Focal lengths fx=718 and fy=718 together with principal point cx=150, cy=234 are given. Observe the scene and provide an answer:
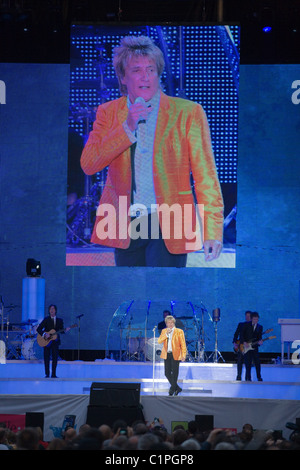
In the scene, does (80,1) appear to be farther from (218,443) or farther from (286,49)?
(218,443)

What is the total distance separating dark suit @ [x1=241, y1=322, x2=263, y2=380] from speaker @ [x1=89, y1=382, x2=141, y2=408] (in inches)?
114

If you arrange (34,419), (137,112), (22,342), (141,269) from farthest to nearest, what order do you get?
1. (141,269)
2. (137,112)
3. (22,342)
4. (34,419)

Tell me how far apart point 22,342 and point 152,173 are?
16.0ft

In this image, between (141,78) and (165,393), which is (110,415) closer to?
(165,393)

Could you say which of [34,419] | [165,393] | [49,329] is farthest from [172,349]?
[49,329]

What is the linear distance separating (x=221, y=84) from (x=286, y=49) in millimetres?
2094

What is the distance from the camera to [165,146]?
55.0 feet

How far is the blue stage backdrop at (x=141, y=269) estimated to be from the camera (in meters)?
17.6

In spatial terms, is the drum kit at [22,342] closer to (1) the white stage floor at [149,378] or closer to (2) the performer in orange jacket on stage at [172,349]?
(1) the white stage floor at [149,378]

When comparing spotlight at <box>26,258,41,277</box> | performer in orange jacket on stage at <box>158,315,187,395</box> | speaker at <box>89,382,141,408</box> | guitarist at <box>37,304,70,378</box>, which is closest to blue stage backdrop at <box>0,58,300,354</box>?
spotlight at <box>26,258,41,277</box>

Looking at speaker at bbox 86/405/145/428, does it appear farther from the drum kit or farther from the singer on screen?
the singer on screen

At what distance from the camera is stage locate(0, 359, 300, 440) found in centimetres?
1037

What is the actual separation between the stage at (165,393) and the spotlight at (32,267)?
321 centimetres

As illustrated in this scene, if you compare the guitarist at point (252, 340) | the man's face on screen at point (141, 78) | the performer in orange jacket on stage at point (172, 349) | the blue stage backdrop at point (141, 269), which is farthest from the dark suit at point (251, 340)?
the man's face on screen at point (141, 78)
